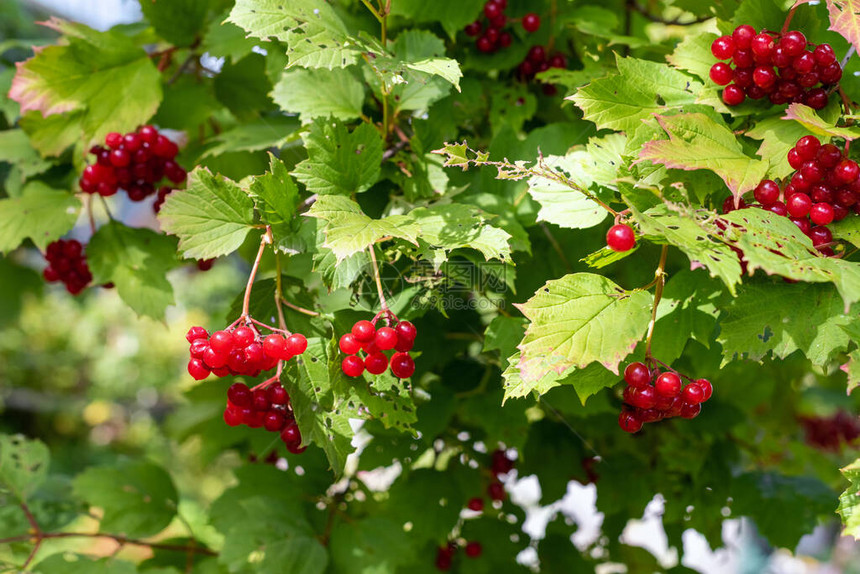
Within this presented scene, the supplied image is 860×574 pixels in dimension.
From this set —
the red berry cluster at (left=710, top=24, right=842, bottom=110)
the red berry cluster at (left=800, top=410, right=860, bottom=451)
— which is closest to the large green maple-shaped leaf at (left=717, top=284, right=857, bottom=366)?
the red berry cluster at (left=710, top=24, right=842, bottom=110)

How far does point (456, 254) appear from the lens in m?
0.99

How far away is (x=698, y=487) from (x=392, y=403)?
77 cm

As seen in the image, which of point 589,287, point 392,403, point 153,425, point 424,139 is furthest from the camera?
point 153,425

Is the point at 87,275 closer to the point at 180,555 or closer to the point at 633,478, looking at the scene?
the point at 180,555

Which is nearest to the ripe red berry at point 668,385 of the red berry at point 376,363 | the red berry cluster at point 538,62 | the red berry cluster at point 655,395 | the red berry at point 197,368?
the red berry cluster at point 655,395

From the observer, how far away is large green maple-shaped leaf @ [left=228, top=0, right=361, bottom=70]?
847 mm

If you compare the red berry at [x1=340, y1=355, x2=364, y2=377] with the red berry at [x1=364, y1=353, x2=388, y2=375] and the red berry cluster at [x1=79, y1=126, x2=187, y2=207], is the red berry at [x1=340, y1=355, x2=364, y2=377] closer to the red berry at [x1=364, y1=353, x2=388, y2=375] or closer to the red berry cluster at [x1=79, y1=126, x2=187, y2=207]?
the red berry at [x1=364, y1=353, x2=388, y2=375]

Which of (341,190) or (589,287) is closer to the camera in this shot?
(589,287)

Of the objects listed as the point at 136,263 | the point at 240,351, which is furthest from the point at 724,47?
the point at 136,263

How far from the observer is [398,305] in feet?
3.19

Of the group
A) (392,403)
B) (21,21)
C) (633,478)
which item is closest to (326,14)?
(392,403)

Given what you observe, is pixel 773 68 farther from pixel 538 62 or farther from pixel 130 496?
pixel 130 496

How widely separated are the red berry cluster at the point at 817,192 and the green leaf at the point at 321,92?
62 cm

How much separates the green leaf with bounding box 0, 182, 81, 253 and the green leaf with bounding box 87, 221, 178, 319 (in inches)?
2.5
